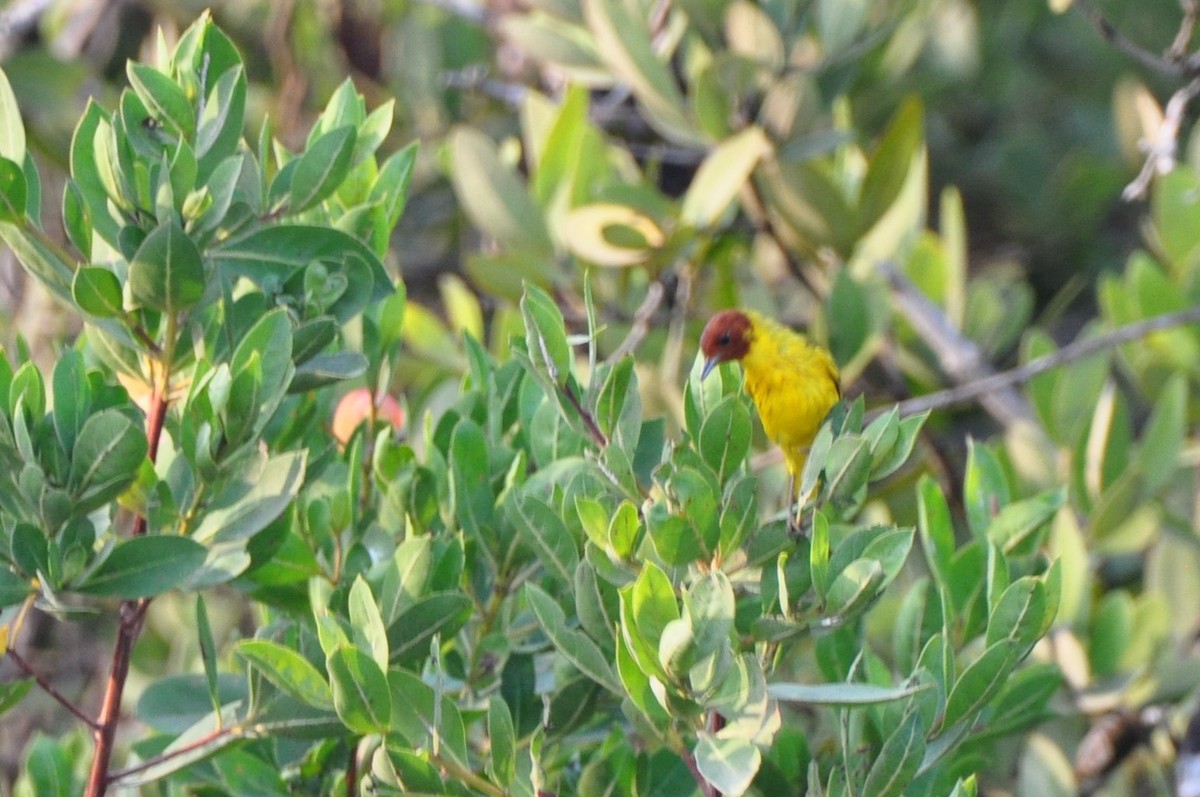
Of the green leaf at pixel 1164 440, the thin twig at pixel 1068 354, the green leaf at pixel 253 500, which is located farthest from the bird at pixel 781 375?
the green leaf at pixel 253 500

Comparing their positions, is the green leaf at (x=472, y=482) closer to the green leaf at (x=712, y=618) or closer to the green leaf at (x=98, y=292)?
the green leaf at (x=98, y=292)

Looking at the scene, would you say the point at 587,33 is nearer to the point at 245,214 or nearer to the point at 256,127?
the point at 256,127

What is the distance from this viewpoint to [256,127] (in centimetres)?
557

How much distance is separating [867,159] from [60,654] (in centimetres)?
321

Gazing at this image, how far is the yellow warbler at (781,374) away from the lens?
3004mm

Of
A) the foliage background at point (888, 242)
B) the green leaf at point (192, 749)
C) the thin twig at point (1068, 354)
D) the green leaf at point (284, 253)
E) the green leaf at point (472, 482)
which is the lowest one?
the foliage background at point (888, 242)

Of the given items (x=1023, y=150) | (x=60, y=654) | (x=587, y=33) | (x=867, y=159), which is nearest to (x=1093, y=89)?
(x=1023, y=150)

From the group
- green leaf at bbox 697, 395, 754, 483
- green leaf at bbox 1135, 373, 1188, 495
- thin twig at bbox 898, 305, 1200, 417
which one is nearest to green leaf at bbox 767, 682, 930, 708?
green leaf at bbox 697, 395, 754, 483

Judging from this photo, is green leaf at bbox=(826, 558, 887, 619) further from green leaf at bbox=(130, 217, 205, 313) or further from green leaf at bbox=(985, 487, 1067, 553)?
green leaf at bbox=(130, 217, 205, 313)

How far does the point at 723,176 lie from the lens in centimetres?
387

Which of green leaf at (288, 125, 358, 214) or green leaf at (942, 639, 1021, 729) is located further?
green leaf at (288, 125, 358, 214)

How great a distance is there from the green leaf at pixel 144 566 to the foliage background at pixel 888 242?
0.70 meters

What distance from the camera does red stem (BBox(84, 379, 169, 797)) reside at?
6.49ft

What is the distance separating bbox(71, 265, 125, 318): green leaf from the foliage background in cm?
56
